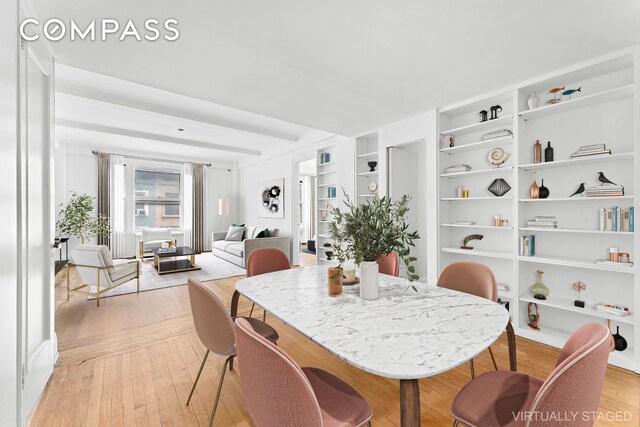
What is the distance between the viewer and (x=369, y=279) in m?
1.59

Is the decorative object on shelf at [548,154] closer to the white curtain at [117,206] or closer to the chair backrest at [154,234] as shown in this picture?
the chair backrest at [154,234]

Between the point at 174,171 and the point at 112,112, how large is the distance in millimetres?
3597

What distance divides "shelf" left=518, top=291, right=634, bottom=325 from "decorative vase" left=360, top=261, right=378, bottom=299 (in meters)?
2.09

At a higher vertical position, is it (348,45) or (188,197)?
(348,45)

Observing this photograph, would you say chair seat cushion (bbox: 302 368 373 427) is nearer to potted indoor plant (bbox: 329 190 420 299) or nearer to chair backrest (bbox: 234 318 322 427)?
chair backrest (bbox: 234 318 322 427)

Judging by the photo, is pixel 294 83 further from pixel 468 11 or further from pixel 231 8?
pixel 468 11

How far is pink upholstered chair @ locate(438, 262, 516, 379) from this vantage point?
1.86 metres

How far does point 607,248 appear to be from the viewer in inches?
99.3

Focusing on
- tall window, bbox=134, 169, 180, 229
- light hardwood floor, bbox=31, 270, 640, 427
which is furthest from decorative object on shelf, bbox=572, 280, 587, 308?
tall window, bbox=134, 169, 180, 229

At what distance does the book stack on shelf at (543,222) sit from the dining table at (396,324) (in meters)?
1.79

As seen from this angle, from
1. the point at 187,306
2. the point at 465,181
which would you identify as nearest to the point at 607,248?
the point at 465,181

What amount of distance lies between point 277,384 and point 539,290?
3.00 meters

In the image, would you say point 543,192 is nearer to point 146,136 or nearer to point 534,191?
point 534,191

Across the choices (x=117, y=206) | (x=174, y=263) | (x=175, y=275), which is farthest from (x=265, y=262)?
(x=117, y=206)
